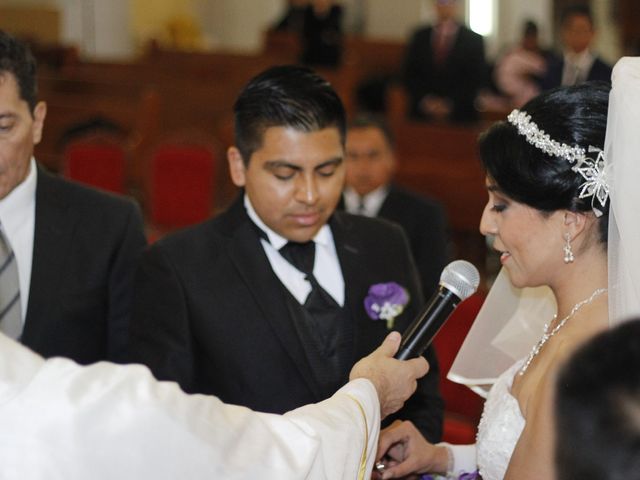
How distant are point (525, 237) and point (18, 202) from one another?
5.46ft

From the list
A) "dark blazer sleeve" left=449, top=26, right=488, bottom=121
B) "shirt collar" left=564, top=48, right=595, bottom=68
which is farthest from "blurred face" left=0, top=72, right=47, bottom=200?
"dark blazer sleeve" left=449, top=26, right=488, bottom=121

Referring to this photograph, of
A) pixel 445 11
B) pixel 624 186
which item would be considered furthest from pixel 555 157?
pixel 445 11

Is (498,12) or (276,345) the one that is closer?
(276,345)

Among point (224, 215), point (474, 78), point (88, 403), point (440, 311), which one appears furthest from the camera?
point (474, 78)

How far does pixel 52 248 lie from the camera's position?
10.8 ft

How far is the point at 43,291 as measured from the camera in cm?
323

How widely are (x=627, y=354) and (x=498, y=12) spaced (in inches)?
688

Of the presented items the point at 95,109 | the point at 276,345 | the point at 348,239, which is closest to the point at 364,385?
the point at 276,345

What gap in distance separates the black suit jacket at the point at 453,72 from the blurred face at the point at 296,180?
7.31 meters

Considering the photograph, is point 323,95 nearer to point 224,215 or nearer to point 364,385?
point 224,215

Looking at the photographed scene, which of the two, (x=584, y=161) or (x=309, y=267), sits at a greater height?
(x=584, y=161)

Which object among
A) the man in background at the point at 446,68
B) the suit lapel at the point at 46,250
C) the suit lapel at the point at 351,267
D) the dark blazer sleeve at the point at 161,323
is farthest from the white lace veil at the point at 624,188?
the man in background at the point at 446,68

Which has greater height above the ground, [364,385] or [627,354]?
[627,354]

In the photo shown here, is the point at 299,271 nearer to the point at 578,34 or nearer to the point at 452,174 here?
the point at 452,174
